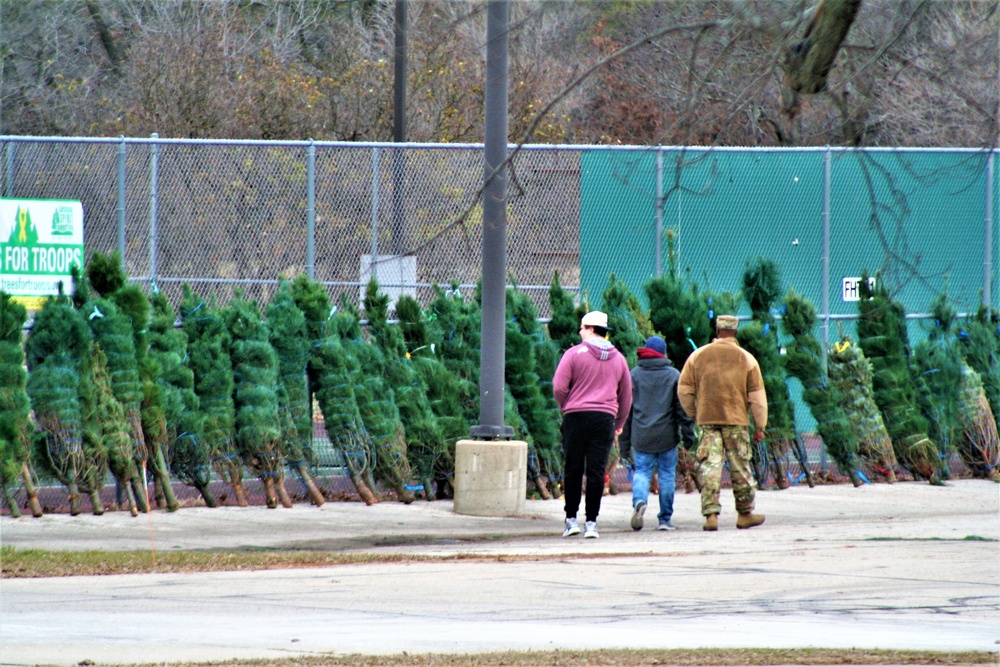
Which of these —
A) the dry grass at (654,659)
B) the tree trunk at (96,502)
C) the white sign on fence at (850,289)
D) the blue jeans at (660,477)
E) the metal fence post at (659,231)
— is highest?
the metal fence post at (659,231)

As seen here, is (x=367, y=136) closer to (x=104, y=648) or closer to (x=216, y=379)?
(x=216, y=379)

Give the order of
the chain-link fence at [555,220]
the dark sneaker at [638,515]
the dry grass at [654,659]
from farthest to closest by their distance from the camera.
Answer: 1. the chain-link fence at [555,220]
2. the dark sneaker at [638,515]
3. the dry grass at [654,659]

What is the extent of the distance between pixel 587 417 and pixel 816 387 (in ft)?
11.7

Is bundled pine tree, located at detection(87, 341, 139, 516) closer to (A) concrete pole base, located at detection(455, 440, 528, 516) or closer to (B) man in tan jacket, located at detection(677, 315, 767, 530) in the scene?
(A) concrete pole base, located at detection(455, 440, 528, 516)

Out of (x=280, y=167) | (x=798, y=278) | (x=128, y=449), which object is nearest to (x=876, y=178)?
(x=798, y=278)

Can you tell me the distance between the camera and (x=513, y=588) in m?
8.27

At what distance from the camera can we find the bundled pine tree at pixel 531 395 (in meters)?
12.6

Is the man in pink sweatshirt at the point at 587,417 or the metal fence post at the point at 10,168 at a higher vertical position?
the metal fence post at the point at 10,168

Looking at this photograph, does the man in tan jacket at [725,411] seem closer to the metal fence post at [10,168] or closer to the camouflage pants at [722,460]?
the camouflage pants at [722,460]

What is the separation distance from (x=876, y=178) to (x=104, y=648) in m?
12.1

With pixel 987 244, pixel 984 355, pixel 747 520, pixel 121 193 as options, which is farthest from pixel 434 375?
pixel 987 244

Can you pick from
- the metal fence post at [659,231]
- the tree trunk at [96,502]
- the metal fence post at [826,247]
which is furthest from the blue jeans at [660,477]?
the tree trunk at [96,502]

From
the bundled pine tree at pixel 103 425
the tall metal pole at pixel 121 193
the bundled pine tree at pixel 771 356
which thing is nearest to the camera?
the bundled pine tree at pixel 103 425

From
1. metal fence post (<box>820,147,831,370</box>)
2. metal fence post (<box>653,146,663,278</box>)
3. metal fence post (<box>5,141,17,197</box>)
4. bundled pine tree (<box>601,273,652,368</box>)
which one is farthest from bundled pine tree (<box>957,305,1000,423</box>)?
metal fence post (<box>5,141,17,197</box>)
